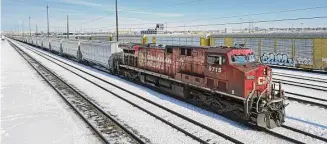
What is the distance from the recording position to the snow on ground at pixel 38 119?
9.90 m

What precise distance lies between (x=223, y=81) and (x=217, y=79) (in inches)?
15.6

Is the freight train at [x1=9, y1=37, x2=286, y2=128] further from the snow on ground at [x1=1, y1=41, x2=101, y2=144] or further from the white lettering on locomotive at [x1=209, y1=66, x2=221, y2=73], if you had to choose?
the snow on ground at [x1=1, y1=41, x2=101, y2=144]

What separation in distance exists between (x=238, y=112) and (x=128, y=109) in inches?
195

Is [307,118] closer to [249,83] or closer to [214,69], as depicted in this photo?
[249,83]

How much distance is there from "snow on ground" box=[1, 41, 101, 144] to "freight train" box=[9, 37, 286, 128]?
548 centimetres

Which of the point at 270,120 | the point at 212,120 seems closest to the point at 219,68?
the point at 212,120

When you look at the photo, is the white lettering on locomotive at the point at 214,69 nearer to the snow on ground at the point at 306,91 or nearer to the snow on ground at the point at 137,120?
the snow on ground at the point at 137,120

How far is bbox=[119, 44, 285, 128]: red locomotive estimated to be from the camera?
10.7 metres

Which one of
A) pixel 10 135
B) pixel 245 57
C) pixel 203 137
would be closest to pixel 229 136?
pixel 203 137

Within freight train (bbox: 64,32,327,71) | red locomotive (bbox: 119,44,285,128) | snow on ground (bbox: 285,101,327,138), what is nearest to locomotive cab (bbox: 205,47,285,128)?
red locomotive (bbox: 119,44,285,128)

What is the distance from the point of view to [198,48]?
13641 millimetres

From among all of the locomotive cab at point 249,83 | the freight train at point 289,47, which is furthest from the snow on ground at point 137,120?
the freight train at point 289,47

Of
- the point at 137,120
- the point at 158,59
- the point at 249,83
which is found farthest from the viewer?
the point at 158,59

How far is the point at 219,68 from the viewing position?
39.8 ft
